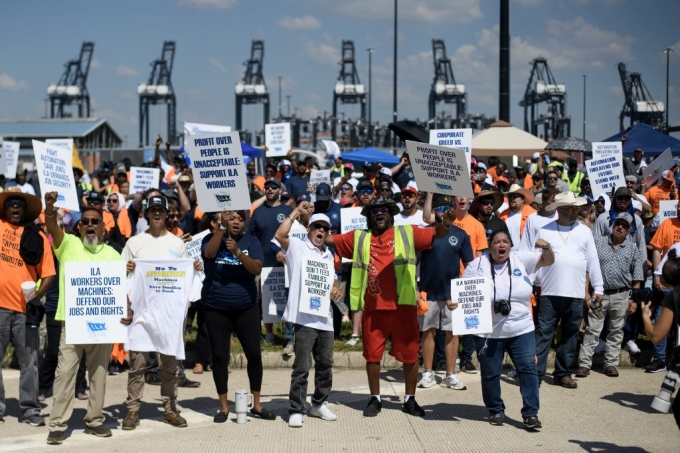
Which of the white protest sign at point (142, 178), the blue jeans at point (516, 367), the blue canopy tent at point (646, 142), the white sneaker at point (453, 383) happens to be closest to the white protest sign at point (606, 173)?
the white sneaker at point (453, 383)

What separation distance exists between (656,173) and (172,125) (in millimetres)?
104539

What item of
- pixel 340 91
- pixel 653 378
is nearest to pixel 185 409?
pixel 653 378

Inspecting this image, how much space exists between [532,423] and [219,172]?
11.3ft

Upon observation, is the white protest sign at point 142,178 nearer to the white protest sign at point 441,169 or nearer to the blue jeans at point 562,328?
the white protest sign at point 441,169

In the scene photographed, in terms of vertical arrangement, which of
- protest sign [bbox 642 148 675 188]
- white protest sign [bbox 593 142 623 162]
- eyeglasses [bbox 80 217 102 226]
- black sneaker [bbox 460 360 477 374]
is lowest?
black sneaker [bbox 460 360 477 374]

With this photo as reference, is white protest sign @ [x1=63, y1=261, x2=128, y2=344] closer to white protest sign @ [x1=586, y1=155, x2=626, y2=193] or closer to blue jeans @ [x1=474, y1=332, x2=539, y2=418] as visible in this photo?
blue jeans @ [x1=474, y1=332, x2=539, y2=418]

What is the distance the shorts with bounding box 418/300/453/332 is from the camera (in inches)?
365

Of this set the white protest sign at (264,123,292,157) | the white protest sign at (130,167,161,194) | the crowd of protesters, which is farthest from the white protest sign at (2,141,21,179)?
the crowd of protesters

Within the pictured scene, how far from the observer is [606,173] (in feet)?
43.2

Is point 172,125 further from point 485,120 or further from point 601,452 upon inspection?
point 601,452

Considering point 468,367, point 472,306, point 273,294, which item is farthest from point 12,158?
point 472,306

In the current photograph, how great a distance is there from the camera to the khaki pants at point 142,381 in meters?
7.79

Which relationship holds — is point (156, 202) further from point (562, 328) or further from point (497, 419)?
point (562, 328)

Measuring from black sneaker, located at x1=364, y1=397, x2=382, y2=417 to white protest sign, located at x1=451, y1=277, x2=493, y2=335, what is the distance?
103 centimetres
